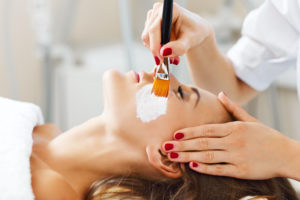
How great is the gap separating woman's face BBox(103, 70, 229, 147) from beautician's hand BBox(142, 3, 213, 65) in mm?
105

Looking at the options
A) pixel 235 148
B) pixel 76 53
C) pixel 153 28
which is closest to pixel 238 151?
pixel 235 148

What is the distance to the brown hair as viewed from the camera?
34.1 inches

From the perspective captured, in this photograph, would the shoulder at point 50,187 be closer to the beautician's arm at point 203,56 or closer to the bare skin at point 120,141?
the bare skin at point 120,141

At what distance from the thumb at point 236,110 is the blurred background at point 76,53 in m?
0.85

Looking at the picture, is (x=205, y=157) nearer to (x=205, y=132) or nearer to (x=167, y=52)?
(x=205, y=132)

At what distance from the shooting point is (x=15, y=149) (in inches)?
31.2

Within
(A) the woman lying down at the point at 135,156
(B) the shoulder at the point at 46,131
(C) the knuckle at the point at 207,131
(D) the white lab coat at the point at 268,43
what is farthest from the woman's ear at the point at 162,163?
(D) the white lab coat at the point at 268,43

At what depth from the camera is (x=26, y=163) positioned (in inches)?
30.2

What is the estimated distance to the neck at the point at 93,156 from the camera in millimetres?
917

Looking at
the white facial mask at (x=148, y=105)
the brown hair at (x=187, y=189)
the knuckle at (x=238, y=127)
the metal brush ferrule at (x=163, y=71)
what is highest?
the metal brush ferrule at (x=163, y=71)

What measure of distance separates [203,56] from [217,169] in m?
0.46

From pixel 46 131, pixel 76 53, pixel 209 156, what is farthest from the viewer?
pixel 76 53

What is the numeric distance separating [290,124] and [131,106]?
135 centimetres

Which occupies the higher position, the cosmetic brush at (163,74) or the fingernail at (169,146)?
the cosmetic brush at (163,74)
